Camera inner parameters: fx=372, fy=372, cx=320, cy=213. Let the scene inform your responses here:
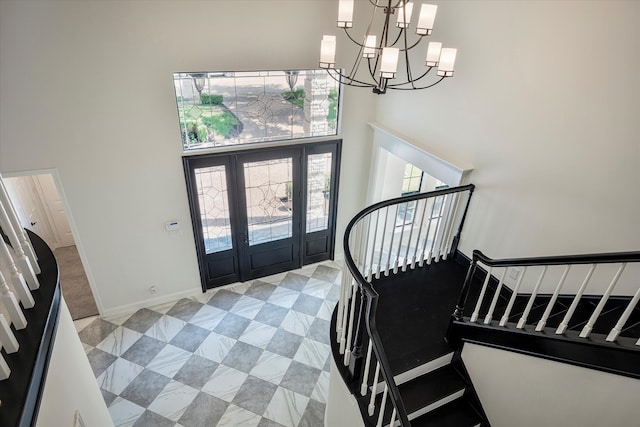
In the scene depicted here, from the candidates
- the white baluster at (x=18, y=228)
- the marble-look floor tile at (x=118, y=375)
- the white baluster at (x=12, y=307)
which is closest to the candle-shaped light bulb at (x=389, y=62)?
the white baluster at (x=18, y=228)

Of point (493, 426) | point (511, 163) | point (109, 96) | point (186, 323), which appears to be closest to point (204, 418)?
point (186, 323)

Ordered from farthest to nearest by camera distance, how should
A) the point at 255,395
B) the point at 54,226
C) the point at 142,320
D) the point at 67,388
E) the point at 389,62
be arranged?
the point at 54,226
the point at 142,320
the point at 255,395
the point at 389,62
the point at 67,388

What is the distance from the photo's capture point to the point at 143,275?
5.14m

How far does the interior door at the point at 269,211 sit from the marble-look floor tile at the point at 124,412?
2257 millimetres

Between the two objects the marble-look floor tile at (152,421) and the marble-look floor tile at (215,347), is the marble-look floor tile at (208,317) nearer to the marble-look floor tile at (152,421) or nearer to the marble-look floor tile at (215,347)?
the marble-look floor tile at (215,347)

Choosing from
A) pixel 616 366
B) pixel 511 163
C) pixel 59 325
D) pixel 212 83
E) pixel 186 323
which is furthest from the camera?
pixel 186 323

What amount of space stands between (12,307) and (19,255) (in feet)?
1.09

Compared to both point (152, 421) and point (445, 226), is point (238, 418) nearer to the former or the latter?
point (152, 421)

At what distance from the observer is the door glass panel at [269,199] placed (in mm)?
5250

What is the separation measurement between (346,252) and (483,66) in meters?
2.39

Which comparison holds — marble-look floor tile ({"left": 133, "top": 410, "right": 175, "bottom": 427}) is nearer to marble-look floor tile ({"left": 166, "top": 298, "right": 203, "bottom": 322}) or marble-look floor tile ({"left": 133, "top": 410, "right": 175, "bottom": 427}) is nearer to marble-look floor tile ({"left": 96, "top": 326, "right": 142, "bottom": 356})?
marble-look floor tile ({"left": 96, "top": 326, "right": 142, "bottom": 356})

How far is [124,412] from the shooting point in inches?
157

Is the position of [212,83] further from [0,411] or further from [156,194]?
[0,411]

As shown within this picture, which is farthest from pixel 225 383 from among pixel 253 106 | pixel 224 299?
pixel 253 106
